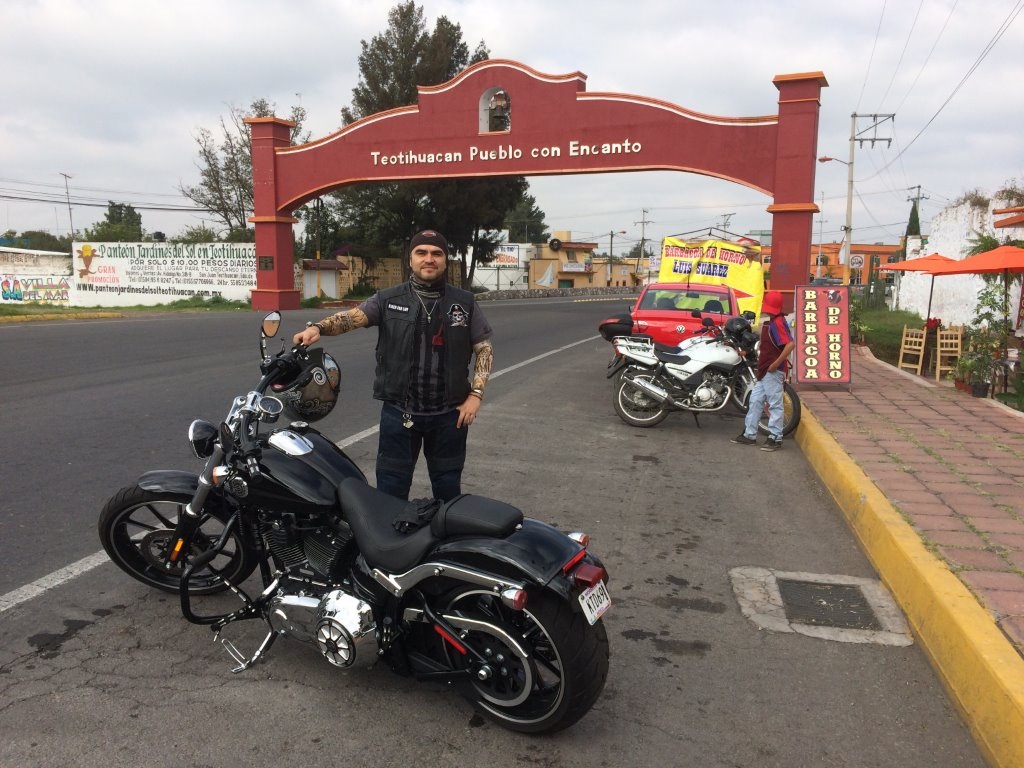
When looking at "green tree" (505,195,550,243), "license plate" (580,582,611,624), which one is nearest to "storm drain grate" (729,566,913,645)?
"license plate" (580,582,611,624)

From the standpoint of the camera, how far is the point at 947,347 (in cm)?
1234

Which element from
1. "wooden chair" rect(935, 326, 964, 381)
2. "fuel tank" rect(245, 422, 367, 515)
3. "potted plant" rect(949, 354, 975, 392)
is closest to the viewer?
"fuel tank" rect(245, 422, 367, 515)

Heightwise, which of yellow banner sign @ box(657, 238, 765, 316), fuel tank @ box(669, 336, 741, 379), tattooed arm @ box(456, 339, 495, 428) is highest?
yellow banner sign @ box(657, 238, 765, 316)

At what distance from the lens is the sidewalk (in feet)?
10.0

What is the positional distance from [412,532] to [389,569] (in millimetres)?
157

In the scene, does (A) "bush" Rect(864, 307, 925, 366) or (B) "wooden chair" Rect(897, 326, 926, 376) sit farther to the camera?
(A) "bush" Rect(864, 307, 925, 366)

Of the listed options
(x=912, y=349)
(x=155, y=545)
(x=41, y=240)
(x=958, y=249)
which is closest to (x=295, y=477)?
(x=155, y=545)

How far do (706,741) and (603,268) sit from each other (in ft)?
257

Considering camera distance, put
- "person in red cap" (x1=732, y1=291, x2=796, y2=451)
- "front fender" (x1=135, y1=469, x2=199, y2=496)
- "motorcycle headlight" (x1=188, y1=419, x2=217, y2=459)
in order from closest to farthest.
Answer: "motorcycle headlight" (x1=188, y1=419, x2=217, y2=459) < "front fender" (x1=135, y1=469, x2=199, y2=496) < "person in red cap" (x1=732, y1=291, x2=796, y2=451)

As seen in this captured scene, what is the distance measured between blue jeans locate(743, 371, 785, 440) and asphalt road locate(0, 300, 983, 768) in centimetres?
67

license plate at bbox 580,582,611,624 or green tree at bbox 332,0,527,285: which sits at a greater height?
green tree at bbox 332,0,527,285

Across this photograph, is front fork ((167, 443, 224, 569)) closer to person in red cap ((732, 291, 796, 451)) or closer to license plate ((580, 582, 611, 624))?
license plate ((580, 582, 611, 624))

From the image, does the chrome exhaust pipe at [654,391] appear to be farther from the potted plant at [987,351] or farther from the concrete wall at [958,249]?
the concrete wall at [958,249]

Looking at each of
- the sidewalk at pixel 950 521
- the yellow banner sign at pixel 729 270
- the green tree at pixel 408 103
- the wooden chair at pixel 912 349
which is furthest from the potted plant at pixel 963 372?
the green tree at pixel 408 103
